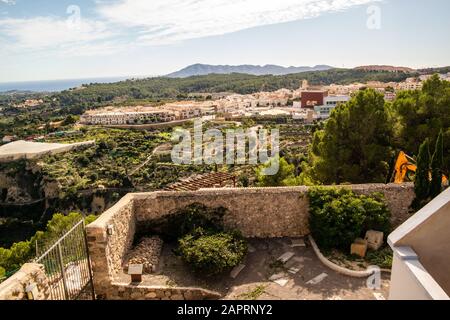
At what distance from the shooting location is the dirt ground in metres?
6.52

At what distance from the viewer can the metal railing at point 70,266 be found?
5.36 meters

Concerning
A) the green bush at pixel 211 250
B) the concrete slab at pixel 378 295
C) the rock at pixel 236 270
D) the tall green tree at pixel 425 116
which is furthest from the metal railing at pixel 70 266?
the tall green tree at pixel 425 116

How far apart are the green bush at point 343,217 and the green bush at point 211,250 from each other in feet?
5.98

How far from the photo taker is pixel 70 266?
20.7 feet

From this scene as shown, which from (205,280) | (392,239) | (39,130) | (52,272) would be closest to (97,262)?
(52,272)

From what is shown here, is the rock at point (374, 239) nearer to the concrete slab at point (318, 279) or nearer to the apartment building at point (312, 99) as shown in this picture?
the concrete slab at point (318, 279)

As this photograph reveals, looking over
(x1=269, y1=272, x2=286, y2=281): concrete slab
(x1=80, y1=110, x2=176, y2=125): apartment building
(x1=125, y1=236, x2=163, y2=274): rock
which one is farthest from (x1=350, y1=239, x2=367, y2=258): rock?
(x1=80, y1=110, x2=176, y2=125): apartment building

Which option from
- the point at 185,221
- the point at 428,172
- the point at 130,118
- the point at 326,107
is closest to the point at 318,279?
the point at 185,221

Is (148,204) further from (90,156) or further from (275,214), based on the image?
(90,156)

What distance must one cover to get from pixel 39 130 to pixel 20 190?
29556 mm

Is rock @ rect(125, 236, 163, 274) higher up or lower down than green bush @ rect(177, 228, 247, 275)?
lower down

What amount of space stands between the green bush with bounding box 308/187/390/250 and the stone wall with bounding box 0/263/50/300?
5.66 m

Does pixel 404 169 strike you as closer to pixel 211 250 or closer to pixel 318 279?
pixel 318 279

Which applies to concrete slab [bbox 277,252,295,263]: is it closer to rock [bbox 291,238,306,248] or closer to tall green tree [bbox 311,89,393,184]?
rock [bbox 291,238,306,248]
